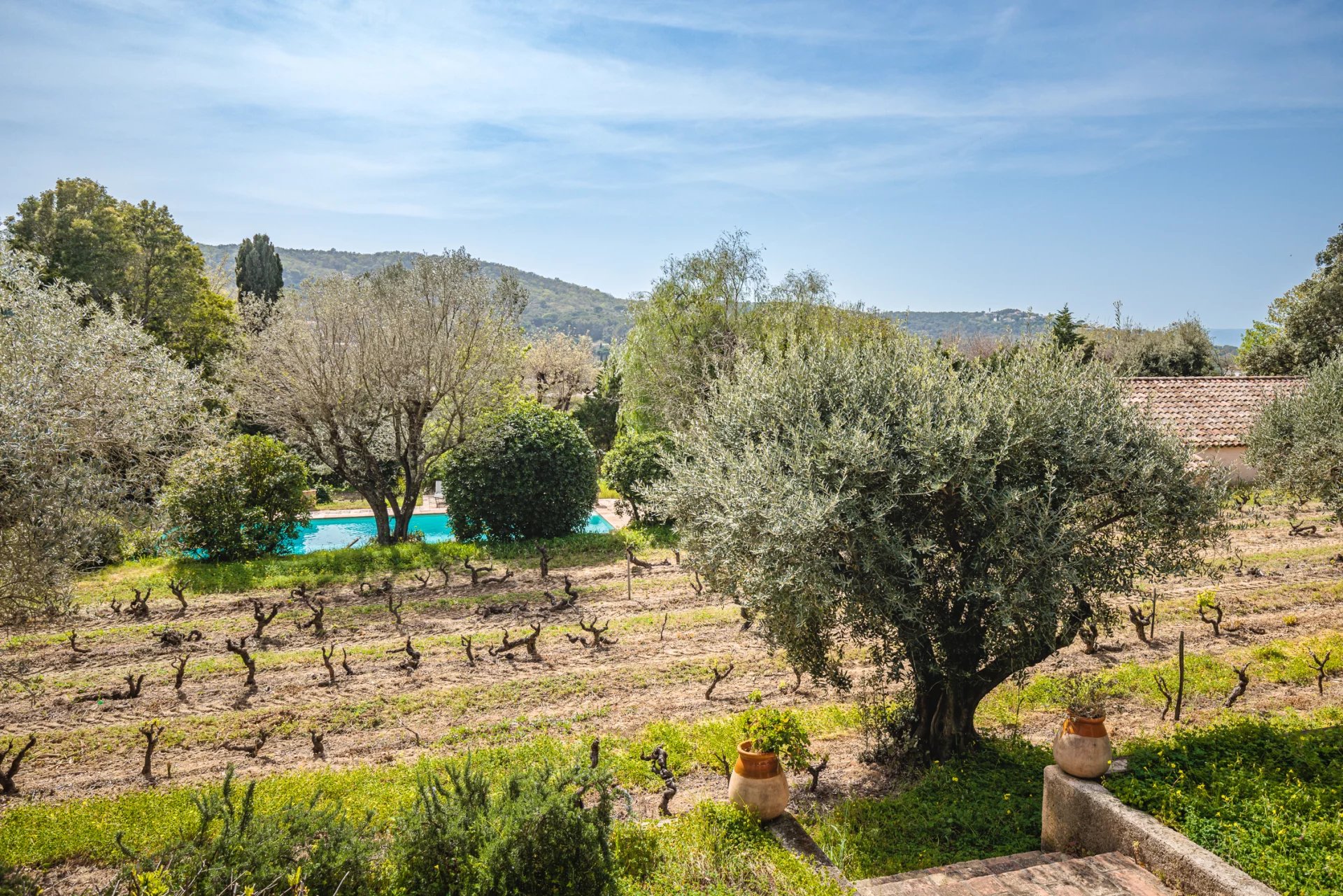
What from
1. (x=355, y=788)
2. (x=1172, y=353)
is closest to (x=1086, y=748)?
(x=355, y=788)

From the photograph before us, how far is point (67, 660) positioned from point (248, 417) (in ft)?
33.5

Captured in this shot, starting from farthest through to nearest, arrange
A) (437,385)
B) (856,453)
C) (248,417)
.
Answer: (248,417) → (437,385) → (856,453)

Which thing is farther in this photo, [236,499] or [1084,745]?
[236,499]

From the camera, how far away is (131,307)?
2692 cm

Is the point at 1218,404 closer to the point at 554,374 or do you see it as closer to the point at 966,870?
the point at 966,870

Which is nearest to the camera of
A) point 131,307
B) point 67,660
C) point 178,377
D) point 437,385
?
point 67,660

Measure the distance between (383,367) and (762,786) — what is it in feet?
47.5

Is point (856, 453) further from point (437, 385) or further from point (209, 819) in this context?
point (437, 385)

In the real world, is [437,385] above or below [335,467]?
above

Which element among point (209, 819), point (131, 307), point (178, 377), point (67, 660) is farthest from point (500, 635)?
point (131, 307)

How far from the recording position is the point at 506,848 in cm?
502

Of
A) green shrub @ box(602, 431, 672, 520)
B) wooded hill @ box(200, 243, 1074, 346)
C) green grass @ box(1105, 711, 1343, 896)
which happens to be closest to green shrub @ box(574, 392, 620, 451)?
green shrub @ box(602, 431, 672, 520)

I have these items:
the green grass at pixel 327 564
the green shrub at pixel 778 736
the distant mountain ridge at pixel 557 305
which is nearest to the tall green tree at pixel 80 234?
the green grass at pixel 327 564

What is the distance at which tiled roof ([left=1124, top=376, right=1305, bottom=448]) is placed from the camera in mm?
23438
